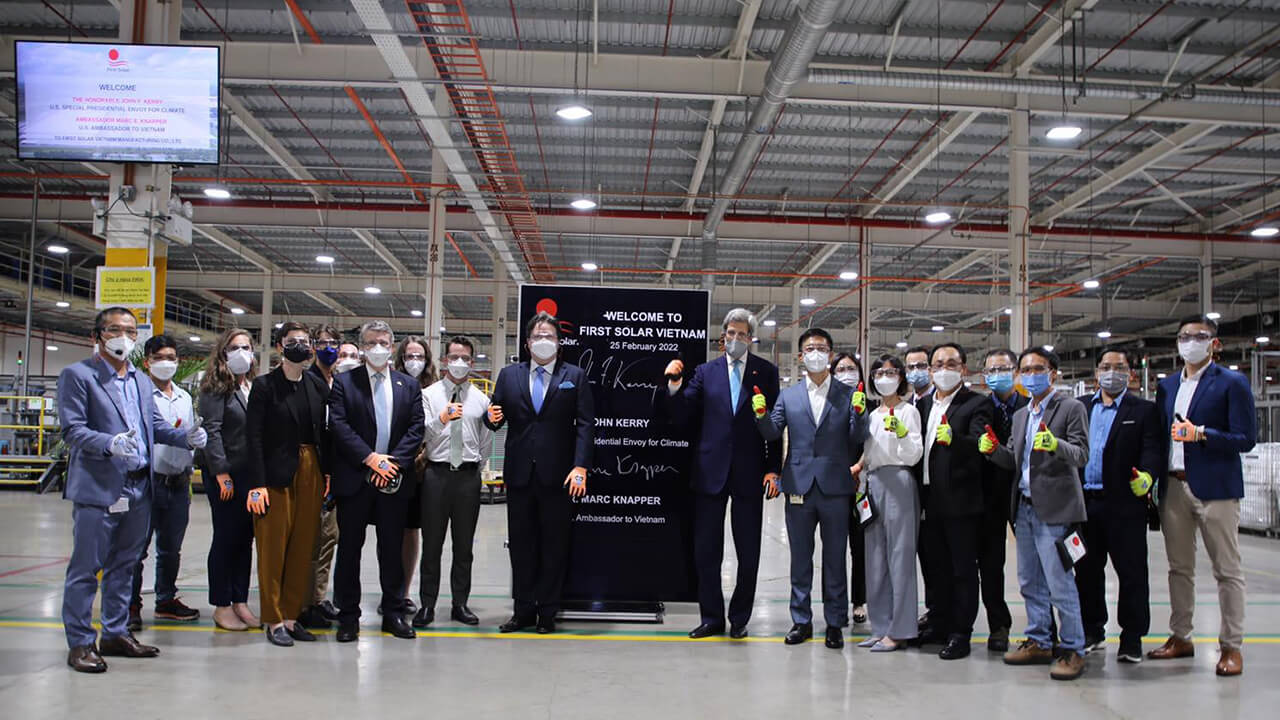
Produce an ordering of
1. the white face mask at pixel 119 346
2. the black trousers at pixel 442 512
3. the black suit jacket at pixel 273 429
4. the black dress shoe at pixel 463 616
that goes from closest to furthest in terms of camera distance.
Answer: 1. the white face mask at pixel 119 346
2. the black suit jacket at pixel 273 429
3. the black trousers at pixel 442 512
4. the black dress shoe at pixel 463 616

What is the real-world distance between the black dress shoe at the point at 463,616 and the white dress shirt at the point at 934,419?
9.27 ft

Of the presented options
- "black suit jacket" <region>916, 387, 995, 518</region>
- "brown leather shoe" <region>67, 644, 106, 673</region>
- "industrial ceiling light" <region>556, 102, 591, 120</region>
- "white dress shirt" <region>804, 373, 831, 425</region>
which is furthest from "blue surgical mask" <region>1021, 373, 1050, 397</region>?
"industrial ceiling light" <region>556, 102, 591, 120</region>

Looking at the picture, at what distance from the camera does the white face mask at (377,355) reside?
4719mm

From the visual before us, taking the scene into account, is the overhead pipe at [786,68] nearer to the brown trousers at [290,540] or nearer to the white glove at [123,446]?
the brown trousers at [290,540]

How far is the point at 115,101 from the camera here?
6.95 meters

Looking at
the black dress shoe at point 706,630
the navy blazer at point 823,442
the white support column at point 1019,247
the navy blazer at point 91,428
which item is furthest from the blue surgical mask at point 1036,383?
the white support column at point 1019,247

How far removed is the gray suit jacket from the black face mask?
3.99 meters

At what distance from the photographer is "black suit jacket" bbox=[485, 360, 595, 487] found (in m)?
4.74

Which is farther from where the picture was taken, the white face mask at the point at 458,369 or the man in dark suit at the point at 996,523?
the white face mask at the point at 458,369

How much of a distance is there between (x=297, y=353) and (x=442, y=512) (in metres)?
1.24

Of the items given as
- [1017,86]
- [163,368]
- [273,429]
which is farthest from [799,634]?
[1017,86]

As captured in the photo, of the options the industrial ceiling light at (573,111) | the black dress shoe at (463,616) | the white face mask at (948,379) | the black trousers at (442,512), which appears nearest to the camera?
the white face mask at (948,379)

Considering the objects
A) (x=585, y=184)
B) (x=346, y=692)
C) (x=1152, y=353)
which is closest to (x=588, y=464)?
(x=346, y=692)

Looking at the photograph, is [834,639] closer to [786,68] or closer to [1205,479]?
[1205,479]
